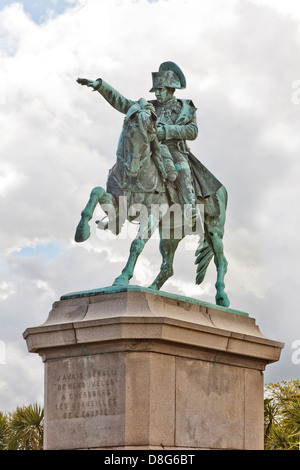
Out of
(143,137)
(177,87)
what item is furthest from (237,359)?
(177,87)

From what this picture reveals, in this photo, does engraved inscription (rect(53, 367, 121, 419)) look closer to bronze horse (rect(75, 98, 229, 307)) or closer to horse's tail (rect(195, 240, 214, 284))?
bronze horse (rect(75, 98, 229, 307))

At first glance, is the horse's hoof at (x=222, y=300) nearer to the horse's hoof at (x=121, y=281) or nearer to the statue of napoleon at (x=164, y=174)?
the statue of napoleon at (x=164, y=174)

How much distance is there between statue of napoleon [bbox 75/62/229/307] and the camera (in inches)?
591

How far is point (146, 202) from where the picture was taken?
A: 15.5 m

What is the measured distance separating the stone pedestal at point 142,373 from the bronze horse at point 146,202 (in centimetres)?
85

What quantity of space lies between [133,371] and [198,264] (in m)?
4.03

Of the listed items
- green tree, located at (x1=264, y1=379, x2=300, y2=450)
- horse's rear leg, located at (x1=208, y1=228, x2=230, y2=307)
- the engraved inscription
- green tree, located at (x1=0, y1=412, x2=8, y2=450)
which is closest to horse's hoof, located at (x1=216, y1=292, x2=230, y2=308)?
horse's rear leg, located at (x1=208, y1=228, x2=230, y2=307)

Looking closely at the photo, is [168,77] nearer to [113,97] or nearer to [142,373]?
[113,97]

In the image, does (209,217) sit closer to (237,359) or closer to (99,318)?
(237,359)

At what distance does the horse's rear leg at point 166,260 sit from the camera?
55.1ft

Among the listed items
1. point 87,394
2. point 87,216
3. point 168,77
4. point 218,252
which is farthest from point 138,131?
point 87,394

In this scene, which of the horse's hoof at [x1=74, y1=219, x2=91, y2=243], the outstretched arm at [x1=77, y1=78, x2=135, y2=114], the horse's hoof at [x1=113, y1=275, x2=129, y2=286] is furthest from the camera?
the outstretched arm at [x1=77, y1=78, x2=135, y2=114]

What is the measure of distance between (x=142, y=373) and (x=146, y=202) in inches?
115

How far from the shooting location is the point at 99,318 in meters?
13.8
